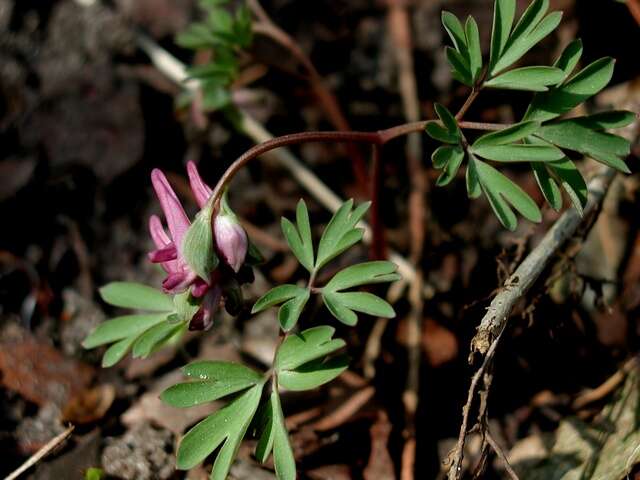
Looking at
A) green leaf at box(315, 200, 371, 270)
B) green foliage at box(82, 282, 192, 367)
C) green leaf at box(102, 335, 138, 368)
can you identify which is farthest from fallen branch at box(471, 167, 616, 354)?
green leaf at box(102, 335, 138, 368)

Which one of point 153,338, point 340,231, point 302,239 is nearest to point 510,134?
point 340,231

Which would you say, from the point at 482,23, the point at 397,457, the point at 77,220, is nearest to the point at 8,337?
the point at 77,220

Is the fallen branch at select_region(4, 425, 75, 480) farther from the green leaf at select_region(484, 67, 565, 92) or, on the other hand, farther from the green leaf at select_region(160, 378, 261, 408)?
the green leaf at select_region(484, 67, 565, 92)

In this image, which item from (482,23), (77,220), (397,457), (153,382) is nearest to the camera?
(397,457)

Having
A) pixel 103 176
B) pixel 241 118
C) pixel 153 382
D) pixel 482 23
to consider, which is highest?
pixel 482 23

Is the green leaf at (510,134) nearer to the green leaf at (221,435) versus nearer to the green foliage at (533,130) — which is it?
the green foliage at (533,130)

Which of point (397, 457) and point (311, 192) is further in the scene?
point (311, 192)

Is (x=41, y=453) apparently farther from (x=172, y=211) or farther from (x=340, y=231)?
(x=340, y=231)

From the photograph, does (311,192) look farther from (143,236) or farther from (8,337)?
(8,337)
